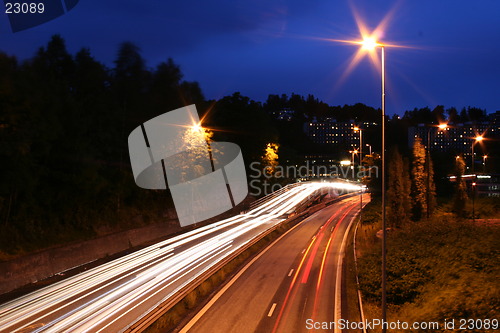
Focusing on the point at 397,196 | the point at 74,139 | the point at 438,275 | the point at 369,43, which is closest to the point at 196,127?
the point at 74,139

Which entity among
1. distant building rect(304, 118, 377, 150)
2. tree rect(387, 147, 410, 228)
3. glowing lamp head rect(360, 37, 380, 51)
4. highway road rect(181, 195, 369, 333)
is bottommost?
highway road rect(181, 195, 369, 333)

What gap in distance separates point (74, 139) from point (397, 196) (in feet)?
69.3

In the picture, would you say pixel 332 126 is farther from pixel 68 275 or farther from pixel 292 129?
pixel 68 275

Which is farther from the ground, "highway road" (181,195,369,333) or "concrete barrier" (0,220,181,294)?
"concrete barrier" (0,220,181,294)

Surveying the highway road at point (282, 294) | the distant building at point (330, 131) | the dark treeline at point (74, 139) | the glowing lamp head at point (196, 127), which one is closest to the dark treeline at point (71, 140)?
the dark treeline at point (74, 139)

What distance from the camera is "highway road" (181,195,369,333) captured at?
1270cm

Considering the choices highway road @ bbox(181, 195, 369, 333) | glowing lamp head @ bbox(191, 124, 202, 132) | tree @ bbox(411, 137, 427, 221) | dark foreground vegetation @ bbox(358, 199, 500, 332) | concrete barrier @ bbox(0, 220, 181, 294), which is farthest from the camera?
glowing lamp head @ bbox(191, 124, 202, 132)

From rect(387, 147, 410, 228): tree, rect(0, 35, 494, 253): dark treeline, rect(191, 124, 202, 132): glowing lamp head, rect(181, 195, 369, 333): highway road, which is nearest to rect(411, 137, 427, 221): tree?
rect(387, 147, 410, 228): tree

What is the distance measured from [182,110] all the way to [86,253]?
50.7 feet

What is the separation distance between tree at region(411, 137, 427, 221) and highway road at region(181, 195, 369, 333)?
290 inches

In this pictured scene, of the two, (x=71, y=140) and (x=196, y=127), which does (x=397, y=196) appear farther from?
(x=71, y=140)

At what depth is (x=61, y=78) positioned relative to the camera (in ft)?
86.7

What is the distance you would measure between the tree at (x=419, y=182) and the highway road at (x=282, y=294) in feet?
24.2

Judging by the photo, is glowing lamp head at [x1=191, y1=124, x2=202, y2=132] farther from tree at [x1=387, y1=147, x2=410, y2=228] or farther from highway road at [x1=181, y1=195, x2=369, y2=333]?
tree at [x1=387, y1=147, x2=410, y2=228]
